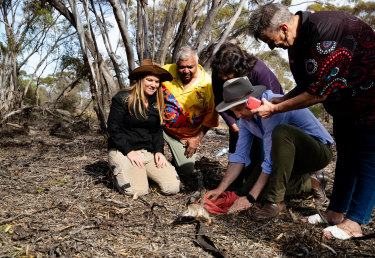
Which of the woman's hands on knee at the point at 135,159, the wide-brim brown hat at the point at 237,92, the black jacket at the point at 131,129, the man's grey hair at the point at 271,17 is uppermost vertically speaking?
the man's grey hair at the point at 271,17

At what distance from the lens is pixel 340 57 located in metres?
1.77

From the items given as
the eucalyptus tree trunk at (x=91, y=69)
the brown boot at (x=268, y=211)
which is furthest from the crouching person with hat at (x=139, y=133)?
the eucalyptus tree trunk at (x=91, y=69)

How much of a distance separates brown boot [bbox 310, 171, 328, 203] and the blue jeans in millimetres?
533

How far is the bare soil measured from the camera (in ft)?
6.37

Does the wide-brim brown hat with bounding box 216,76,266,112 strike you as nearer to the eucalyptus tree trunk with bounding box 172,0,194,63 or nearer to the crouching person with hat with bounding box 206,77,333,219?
the crouching person with hat with bounding box 206,77,333,219

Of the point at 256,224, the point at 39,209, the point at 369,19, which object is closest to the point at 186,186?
the point at 256,224

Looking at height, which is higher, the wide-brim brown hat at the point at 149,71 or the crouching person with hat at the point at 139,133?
the wide-brim brown hat at the point at 149,71

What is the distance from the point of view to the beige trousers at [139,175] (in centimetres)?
306

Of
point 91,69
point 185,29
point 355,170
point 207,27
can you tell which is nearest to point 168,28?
point 185,29

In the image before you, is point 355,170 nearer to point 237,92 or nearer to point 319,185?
point 319,185

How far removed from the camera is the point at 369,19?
1959cm

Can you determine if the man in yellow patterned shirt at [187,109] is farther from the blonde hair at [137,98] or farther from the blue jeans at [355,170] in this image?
the blue jeans at [355,170]

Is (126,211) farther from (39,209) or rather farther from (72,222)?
(39,209)

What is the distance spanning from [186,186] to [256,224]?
1.22 m
